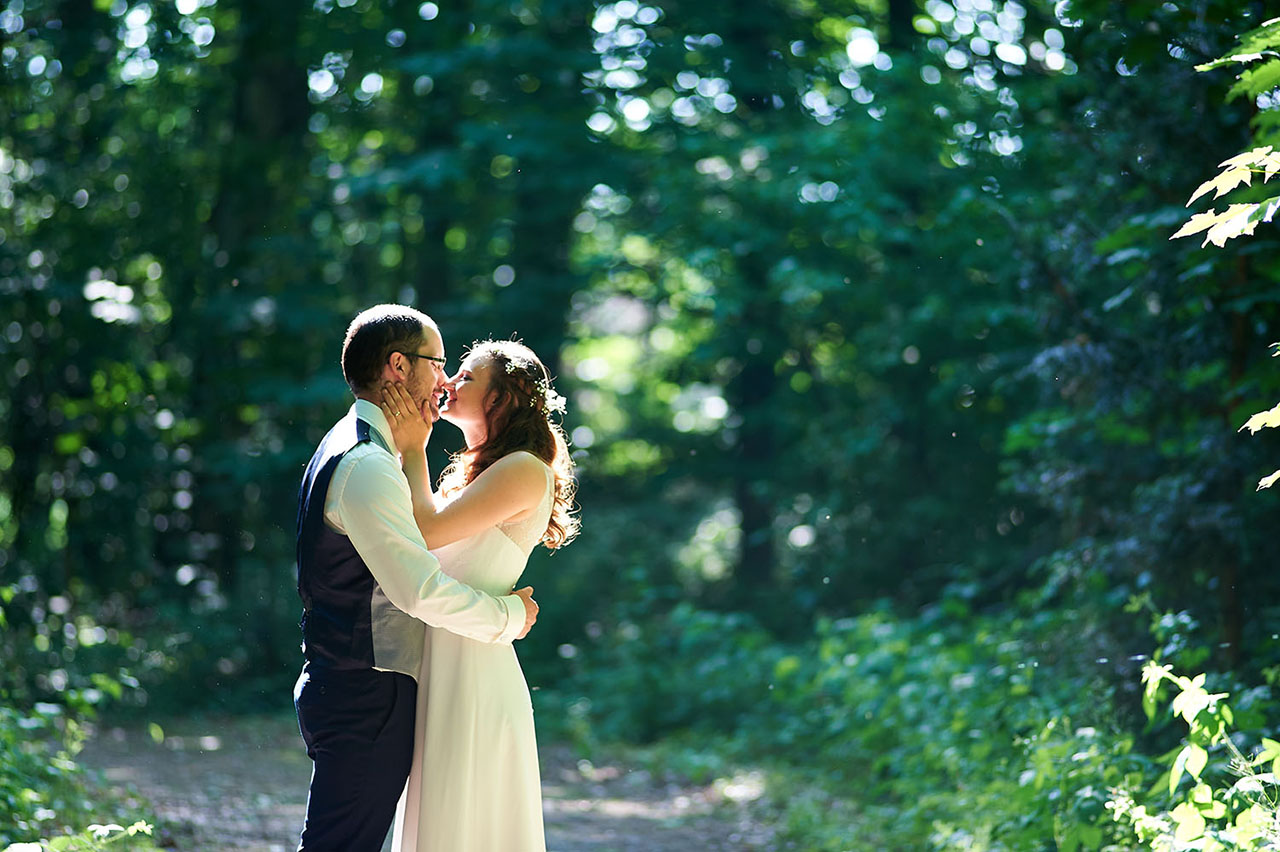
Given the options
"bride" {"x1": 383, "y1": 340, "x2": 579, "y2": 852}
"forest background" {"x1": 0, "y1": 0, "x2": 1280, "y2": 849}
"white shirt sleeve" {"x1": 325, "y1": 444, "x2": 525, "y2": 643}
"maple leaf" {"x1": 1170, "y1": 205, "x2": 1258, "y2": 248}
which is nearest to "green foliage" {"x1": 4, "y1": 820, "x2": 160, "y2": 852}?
"forest background" {"x1": 0, "y1": 0, "x2": 1280, "y2": 849}

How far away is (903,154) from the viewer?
12148 millimetres

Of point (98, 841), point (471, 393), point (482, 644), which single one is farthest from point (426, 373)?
point (98, 841)

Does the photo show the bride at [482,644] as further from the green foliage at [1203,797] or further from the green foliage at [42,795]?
the green foliage at [1203,797]

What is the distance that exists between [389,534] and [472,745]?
2.52 feet

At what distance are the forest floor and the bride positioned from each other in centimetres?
310

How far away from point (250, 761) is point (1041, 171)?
8.04m

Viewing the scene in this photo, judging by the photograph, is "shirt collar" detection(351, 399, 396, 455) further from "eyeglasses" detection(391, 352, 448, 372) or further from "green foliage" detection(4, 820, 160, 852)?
"green foliage" detection(4, 820, 160, 852)

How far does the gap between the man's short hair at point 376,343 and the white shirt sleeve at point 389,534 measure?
0.26m

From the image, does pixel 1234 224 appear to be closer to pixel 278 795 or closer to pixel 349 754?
pixel 349 754

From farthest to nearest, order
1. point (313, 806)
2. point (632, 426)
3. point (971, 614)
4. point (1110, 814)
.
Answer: point (632, 426) < point (971, 614) < point (1110, 814) < point (313, 806)

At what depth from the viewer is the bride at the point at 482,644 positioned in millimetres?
3938

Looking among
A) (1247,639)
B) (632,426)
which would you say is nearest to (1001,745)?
(1247,639)

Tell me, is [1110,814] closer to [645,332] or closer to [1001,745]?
[1001,745]

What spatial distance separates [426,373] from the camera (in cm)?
389
